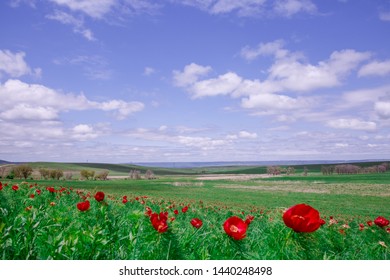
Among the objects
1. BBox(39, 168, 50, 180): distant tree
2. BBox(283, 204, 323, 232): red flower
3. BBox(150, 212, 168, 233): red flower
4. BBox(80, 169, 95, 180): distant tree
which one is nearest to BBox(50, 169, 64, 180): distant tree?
BBox(39, 168, 50, 180): distant tree

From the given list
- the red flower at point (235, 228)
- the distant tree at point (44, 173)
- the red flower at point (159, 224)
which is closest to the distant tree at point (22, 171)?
the distant tree at point (44, 173)

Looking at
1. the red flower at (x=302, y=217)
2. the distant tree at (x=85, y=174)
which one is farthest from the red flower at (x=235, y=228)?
the distant tree at (x=85, y=174)

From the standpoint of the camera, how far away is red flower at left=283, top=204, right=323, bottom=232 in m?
2.86

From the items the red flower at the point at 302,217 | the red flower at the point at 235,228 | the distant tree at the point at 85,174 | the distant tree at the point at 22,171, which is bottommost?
the distant tree at the point at 85,174

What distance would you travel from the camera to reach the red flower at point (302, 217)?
2.86 m

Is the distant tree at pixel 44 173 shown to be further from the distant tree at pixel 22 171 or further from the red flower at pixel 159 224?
the red flower at pixel 159 224

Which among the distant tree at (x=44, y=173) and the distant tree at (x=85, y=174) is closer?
the distant tree at (x=44, y=173)

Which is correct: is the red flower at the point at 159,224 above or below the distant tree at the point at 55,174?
above

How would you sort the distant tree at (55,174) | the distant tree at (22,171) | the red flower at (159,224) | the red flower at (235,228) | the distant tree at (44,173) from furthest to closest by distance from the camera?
the distant tree at (44,173) < the distant tree at (55,174) < the distant tree at (22,171) < the red flower at (159,224) < the red flower at (235,228)

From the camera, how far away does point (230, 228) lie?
3322 millimetres

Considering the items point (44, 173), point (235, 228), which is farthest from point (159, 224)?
point (44, 173)

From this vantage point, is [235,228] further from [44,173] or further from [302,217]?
[44,173]

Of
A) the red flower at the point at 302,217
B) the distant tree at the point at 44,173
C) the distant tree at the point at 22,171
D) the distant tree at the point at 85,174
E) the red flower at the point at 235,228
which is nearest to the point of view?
the red flower at the point at 302,217
